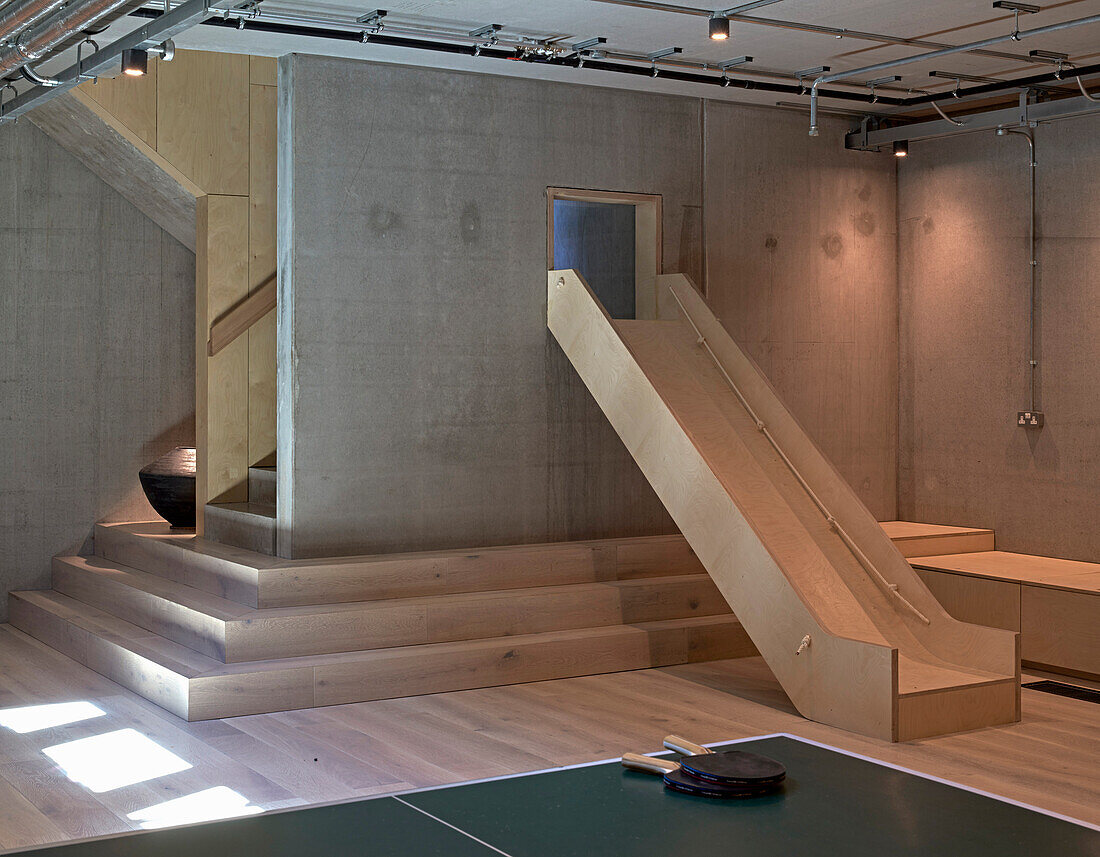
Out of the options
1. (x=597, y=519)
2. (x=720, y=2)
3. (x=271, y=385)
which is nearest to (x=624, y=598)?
(x=597, y=519)

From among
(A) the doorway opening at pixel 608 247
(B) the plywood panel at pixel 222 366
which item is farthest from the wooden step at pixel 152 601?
(A) the doorway opening at pixel 608 247

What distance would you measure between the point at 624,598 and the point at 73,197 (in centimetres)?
470

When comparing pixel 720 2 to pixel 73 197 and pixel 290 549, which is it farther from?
pixel 73 197

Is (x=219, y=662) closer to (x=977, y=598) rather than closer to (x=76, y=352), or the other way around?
(x=76, y=352)

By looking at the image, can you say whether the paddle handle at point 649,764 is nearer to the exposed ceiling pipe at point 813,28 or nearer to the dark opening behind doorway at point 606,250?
the exposed ceiling pipe at point 813,28

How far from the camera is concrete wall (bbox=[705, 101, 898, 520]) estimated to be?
27.1ft

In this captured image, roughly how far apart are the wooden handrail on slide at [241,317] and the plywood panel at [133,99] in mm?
1081

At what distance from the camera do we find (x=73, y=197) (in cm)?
848

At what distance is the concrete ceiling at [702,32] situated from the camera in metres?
6.04

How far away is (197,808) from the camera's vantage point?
4.43m

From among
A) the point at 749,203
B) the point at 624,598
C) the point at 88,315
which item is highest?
the point at 749,203

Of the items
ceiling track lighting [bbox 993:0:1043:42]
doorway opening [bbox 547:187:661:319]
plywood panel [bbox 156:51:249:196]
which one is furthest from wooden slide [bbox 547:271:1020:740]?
ceiling track lighting [bbox 993:0:1043:42]

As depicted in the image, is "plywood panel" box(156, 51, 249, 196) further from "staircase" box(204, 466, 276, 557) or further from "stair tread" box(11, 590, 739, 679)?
"stair tread" box(11, 590, 739, 679)

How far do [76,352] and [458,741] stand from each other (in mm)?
4665
